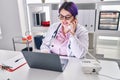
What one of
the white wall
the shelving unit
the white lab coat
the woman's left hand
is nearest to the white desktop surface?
the white lab coat

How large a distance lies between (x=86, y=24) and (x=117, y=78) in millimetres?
1138

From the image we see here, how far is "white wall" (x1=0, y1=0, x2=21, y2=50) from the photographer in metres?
2.57

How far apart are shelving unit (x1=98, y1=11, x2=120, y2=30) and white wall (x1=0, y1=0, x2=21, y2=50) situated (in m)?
1.57

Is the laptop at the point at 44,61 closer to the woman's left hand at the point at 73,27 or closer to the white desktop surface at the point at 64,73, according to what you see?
the white desktop surface at the point at 64,73

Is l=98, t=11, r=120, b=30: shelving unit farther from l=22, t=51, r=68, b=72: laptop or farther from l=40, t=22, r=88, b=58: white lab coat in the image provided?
l=22, t=51, r=68, b=72: laptop

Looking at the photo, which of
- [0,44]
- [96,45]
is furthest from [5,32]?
[96,45]

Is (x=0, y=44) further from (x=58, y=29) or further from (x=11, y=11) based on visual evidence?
(x=58, y=29)

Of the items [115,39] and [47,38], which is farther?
[115,39]

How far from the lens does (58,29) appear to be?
58.9 inches

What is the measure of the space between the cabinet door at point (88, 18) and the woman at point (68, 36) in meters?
0.52

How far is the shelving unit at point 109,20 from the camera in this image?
174 cm

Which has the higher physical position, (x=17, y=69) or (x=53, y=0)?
(x=53, y=0)

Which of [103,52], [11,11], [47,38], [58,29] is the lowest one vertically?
[103,52]

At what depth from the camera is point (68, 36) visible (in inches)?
56.1
